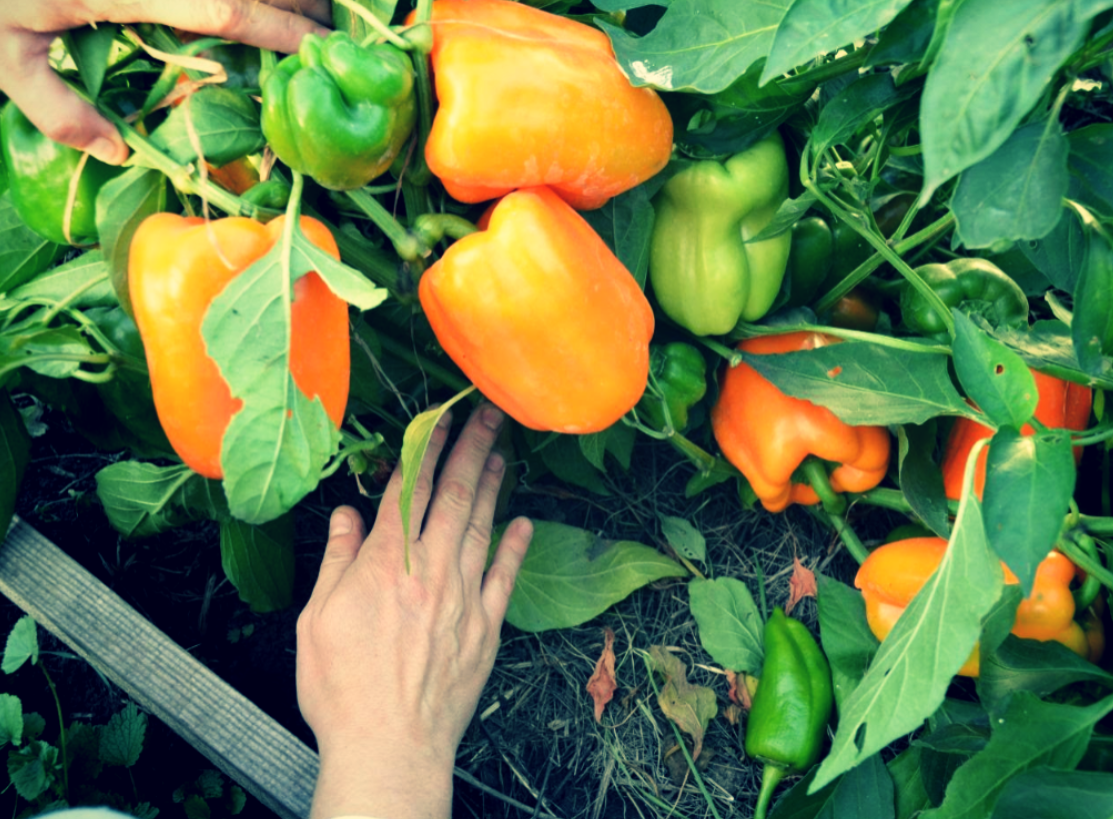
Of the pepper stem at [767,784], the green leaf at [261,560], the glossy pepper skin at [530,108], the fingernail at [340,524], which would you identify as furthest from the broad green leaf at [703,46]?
the pepper stem at [767,784]

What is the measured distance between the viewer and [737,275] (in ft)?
3.66

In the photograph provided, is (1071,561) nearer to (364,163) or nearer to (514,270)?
(514,270)

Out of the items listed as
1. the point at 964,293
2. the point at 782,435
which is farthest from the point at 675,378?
the point at 964,293

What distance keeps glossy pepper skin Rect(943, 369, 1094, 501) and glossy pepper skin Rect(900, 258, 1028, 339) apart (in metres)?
0.09

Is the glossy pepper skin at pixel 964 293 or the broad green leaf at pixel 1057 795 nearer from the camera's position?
the broad green leaf at pixel 1057 795

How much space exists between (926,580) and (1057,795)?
0.28 meters

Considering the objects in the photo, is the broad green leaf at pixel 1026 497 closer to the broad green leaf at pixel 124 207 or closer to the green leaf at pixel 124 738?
the broad green leaf at pixel 124 207

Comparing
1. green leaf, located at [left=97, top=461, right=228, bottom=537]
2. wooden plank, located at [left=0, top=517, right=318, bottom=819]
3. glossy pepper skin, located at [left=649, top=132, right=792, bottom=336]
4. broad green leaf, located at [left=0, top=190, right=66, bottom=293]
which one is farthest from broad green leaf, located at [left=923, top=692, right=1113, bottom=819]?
broad green leaf, located at [left=0, top=190, right=66, bottom=293]

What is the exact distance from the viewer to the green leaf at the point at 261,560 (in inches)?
48.6

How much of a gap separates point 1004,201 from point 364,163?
1.85ft

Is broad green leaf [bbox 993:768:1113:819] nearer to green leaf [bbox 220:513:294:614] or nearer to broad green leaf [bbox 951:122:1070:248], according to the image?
broad green leaf [bbox 951:122:1070:248]

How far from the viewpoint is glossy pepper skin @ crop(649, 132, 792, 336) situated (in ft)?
3.52

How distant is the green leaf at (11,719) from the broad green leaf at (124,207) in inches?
31.3

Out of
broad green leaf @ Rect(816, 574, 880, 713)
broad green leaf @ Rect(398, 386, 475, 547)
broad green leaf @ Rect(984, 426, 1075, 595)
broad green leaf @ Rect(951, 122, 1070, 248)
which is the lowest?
broad green leaf @ Rect(816, 574, 880, 713)
